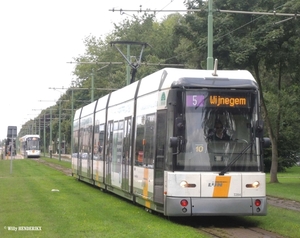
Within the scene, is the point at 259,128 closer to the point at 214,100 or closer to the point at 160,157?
the point at 214,100

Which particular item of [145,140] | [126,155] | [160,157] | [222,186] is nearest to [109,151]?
[126,155]

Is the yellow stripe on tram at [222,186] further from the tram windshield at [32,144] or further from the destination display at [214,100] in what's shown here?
the tram windshield at [32,144]

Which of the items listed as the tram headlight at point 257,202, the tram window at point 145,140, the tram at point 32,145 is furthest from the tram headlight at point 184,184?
the tram at point 32,145

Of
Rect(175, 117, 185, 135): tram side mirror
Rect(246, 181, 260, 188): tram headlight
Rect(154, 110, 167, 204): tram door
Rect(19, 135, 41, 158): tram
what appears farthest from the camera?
Rect(19, 135, 41, 158): tram

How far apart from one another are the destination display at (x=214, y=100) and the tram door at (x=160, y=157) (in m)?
0.87

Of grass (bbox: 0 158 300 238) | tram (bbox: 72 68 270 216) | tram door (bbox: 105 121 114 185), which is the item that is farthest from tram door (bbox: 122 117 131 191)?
tram (bbox: 72 68 270 216)

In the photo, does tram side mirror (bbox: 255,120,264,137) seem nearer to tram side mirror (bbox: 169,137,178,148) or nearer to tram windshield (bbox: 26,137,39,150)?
tram side mirror (bbox: 169,137,178,148)

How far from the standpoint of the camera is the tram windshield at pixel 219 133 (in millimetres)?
14805

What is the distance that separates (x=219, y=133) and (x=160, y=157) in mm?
1562

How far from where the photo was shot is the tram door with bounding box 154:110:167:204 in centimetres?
1548

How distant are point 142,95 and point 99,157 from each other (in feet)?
25.9

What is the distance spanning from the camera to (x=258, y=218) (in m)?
16.8

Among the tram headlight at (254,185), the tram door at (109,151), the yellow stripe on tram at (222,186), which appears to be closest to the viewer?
the yellow stripe on tram at (222,186)

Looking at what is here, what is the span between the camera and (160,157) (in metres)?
15.7
